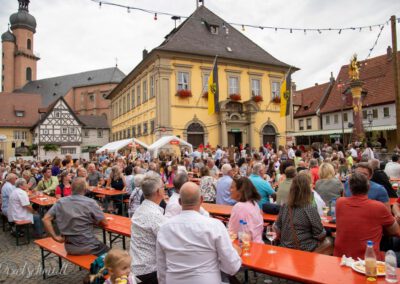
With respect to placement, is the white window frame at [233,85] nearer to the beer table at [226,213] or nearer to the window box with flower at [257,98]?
the window box with flower at [257,98]

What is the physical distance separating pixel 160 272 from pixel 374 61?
147ft

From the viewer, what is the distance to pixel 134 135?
111 feet

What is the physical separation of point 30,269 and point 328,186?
583cm

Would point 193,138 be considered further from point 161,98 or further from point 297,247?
point 297,247

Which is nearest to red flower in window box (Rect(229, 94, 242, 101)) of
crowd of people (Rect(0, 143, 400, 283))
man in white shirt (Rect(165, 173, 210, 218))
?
crowd of people (Rect(0, 143, 400, 283))

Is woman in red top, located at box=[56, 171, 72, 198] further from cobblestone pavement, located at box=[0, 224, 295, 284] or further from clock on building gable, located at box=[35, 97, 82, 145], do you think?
clock on building gable, located at box=[35, 97, 82, 145]

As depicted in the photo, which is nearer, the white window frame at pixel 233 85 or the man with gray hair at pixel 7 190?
the man with gray hair at pixel 7 190

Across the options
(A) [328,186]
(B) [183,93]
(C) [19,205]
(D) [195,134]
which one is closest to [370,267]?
(A) [328,186]

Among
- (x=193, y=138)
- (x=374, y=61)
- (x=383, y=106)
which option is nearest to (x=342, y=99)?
(x=383, y=106)

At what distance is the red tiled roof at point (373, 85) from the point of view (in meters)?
36.0

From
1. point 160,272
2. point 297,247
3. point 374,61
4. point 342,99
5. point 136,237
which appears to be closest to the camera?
point 160,272

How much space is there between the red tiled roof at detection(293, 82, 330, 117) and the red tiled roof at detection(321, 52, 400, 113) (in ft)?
5.74

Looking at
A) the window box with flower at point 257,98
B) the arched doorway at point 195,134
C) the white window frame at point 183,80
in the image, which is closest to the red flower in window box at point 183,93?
the white window frame at point 183,80

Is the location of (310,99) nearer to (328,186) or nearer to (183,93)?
(183,93)
